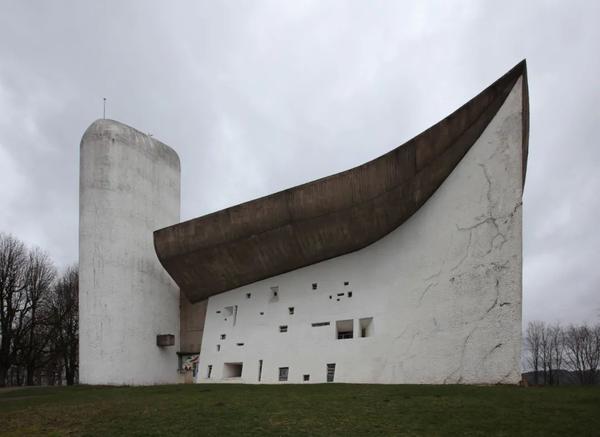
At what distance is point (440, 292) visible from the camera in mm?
15328

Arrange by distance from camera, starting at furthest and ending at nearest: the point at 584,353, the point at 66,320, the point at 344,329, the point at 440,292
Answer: the point at 584,353, the point at 66,320, the point at 344,329, the point at 440,292

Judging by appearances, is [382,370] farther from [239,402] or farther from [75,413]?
[75,413]

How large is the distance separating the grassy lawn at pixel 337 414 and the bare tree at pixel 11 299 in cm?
1675

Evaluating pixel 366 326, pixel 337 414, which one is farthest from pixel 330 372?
pixel 337 414

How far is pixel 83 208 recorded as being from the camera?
75.0ft

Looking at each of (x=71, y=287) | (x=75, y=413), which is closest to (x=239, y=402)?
(x=75, y=413)

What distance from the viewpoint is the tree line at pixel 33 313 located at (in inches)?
1132

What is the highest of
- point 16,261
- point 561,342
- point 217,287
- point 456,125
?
point 456,125

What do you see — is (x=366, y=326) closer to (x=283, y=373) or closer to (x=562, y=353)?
(x=283, y=373)

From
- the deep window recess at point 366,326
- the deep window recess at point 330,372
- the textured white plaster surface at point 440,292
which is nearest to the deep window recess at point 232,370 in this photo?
the textured white plaster surface at point 440,292

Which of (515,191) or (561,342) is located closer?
(515,191)

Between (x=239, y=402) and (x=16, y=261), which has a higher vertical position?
(x=16, y=261)

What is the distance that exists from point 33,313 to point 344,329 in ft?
68.0

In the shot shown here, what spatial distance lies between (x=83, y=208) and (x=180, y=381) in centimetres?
909
